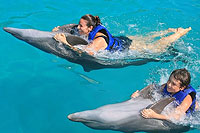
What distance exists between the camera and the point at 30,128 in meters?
5.20

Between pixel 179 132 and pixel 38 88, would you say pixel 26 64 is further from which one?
pixel 179 132

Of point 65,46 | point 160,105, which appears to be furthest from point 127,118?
point 65,46

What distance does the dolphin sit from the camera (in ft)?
13.2

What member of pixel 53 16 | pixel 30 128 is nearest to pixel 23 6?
pixel 53 16

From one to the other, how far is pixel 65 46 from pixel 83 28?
1.87ft

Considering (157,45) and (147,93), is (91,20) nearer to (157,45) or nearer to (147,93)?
(157,45)

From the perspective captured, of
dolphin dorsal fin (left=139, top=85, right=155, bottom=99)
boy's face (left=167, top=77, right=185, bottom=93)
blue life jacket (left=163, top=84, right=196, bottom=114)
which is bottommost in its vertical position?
blue life jacket (left=163, top=84, right=196, bottom=114)

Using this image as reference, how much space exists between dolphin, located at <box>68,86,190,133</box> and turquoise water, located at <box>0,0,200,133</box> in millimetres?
1032

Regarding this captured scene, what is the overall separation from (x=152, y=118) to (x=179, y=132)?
2.27 feet

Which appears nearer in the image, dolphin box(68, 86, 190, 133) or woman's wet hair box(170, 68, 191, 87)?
dolphin box(68, 86, 190, 133)

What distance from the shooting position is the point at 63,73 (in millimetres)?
6488

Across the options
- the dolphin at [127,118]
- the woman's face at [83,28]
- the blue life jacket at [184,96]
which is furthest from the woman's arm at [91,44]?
the blue life jacket at [184,96]

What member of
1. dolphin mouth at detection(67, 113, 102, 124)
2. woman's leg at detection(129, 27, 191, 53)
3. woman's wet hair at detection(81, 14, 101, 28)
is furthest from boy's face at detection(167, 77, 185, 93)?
woman's wet hair at detection(81, 14, 101, 28)

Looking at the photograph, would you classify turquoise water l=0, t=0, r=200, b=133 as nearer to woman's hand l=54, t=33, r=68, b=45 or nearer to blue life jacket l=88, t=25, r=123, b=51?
blue life jacket l=88, t=25, r=123, b=51
